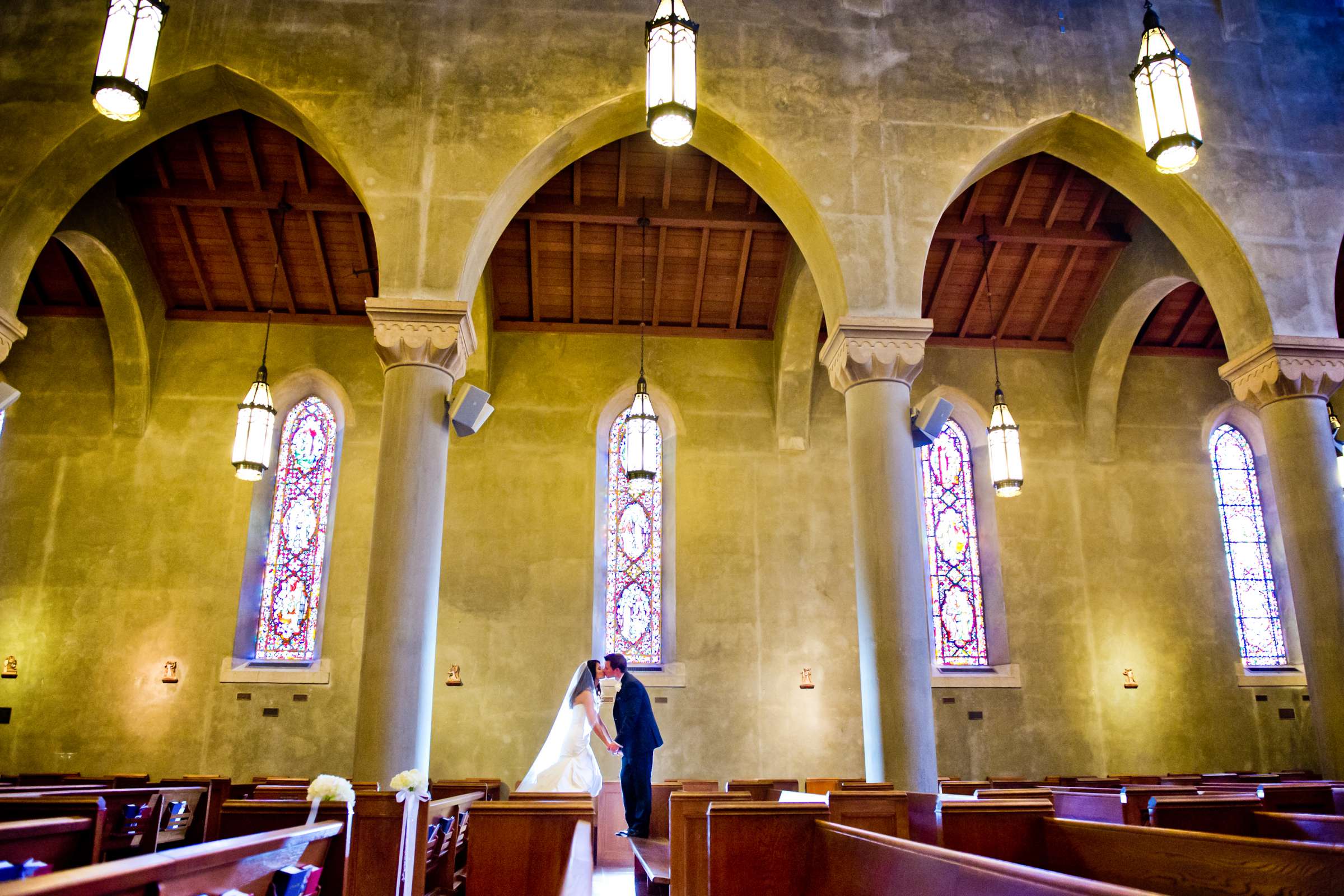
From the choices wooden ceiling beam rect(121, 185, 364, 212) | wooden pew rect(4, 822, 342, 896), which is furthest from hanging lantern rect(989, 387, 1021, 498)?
wooden pew rect(4, 822, 342, 896)

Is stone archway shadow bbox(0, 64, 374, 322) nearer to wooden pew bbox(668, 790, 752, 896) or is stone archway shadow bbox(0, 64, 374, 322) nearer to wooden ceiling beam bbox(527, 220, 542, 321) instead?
wooden ceiling beam bbox(527, 220, 542, 321)

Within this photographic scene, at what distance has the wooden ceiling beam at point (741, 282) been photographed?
468 inches

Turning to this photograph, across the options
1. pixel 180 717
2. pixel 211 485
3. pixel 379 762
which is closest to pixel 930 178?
pixel 379 762

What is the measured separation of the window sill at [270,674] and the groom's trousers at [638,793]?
5.34 metres

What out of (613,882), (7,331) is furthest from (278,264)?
(613,882)

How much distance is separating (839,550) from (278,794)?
26.2ft

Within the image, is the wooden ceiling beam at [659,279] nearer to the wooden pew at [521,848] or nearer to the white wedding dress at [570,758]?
the white wedding dress at [570,758]

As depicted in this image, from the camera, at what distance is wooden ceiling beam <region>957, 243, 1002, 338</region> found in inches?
483

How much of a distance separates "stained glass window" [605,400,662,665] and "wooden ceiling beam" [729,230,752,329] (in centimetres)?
183

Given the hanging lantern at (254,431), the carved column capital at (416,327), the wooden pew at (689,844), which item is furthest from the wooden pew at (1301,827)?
the hanging lantern at (254,431)

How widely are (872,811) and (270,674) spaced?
898 centimetres

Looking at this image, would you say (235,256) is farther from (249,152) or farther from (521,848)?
(521,848)

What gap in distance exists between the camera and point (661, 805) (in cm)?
782

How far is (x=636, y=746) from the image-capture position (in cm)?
757
